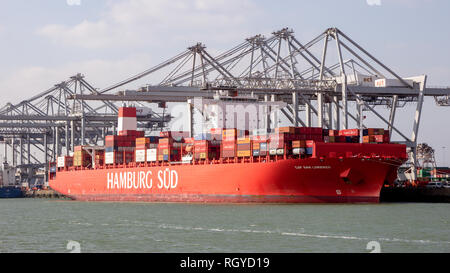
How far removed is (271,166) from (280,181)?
111 cm

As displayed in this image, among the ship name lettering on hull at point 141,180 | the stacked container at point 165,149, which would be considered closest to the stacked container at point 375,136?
the ship name lettering on hull at point 141,180

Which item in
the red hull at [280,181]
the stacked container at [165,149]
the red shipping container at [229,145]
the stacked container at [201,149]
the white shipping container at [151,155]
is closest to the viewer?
the red hull at [280,181]

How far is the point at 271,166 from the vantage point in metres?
45.6

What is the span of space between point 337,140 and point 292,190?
4459 millimetres

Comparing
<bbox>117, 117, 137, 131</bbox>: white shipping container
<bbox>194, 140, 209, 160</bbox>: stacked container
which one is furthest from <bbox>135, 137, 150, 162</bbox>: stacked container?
<bbox>117, 117, 137, 131</bbox>: white shipping container

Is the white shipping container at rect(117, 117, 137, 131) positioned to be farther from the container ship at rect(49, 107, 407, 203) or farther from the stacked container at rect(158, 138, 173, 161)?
the stacked container at rect(158, 138, 173, 161)

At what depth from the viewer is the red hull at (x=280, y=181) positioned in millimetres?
44781

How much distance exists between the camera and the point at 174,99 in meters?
62.2

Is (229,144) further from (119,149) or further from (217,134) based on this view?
(119,149)

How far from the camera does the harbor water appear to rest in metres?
24.6

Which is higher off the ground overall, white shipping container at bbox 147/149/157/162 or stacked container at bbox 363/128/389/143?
stacked container at bbox 363/128/389/143

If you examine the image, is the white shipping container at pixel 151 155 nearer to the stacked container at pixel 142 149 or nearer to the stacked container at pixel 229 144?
the stacked container at pixel 142 149

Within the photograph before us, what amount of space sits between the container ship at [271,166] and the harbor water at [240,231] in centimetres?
Result: 380
